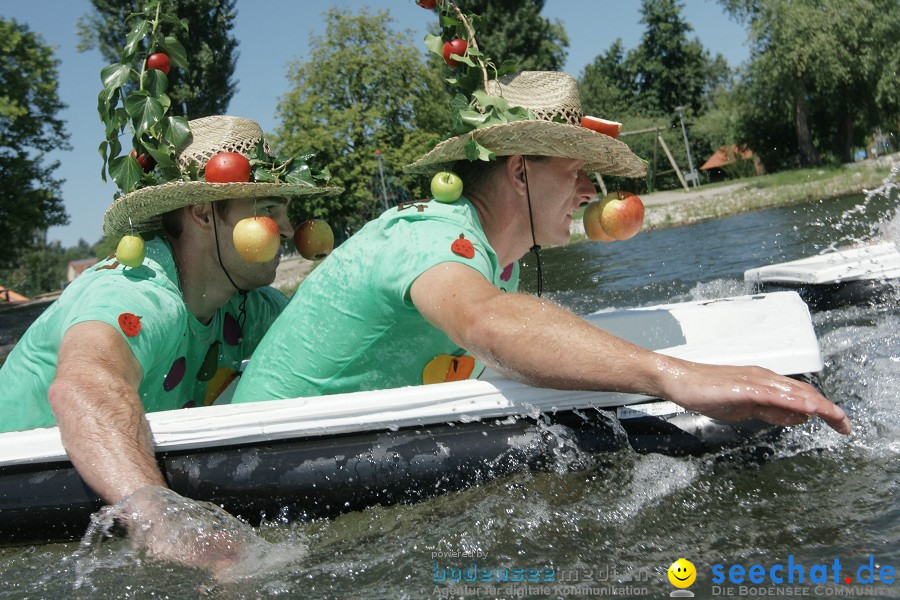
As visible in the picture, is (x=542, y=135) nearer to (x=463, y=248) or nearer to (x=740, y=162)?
(x=463, y=248)

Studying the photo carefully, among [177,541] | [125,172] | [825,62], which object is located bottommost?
[177,541]

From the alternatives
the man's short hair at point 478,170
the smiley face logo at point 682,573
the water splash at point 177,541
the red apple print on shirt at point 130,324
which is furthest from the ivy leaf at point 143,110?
the smiley face logo at point 682,573

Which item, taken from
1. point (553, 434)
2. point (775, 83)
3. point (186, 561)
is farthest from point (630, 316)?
point (775, 83)

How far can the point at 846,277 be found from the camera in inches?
171

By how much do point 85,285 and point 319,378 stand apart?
0.81 meters

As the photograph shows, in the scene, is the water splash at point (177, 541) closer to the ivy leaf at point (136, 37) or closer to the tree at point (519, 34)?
the ivy leaf at point (136, 37)

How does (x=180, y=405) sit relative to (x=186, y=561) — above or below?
above

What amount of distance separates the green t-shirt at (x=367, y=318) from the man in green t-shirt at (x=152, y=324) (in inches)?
14.9

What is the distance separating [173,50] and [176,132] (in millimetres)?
606

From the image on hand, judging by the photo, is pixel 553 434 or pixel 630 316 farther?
pixel 630 316

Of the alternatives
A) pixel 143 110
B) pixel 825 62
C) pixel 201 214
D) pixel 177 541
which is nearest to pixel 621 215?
pixel 201 214

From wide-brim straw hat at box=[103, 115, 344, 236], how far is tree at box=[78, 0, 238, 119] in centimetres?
2393

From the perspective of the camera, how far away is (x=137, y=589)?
1988mm

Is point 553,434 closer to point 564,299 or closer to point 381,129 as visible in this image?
point 564,299
